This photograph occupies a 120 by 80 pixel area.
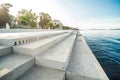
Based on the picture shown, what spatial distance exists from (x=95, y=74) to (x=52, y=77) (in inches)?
35.1

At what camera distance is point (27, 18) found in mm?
29656

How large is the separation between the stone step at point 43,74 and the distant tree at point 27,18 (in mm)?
30344

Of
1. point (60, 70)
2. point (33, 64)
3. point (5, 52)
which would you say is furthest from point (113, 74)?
point (5, 52)

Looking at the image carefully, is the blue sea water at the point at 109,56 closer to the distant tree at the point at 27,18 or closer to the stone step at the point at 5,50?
the stone step at the point at 5,50

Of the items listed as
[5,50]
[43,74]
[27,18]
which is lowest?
[43,74]

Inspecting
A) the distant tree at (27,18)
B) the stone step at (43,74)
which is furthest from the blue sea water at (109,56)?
the distant tree at (27,18)

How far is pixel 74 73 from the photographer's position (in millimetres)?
1624

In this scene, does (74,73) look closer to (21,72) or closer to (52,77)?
(52,77)

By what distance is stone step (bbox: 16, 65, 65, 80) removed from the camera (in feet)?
4.53


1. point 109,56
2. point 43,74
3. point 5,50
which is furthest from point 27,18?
point 43,74

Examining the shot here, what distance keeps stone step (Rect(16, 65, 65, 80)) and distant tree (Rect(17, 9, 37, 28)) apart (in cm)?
3034

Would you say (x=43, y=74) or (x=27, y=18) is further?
(x=27, y=18)

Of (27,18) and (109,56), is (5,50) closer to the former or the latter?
(109,56)

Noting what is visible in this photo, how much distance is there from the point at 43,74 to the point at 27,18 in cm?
3163
